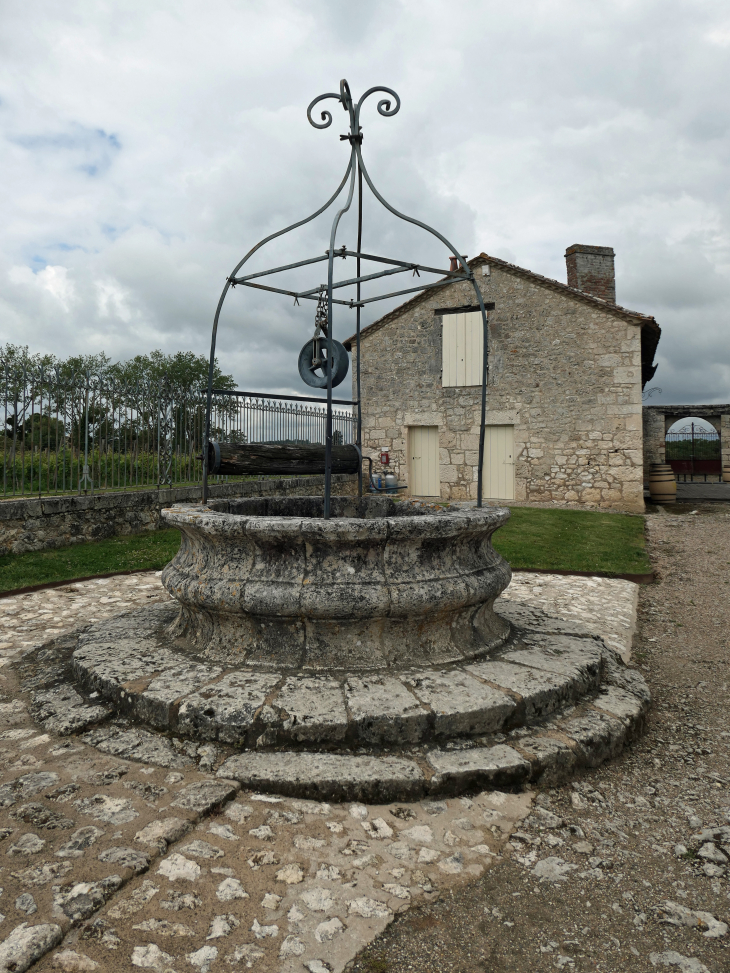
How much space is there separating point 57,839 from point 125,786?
11.7 inches

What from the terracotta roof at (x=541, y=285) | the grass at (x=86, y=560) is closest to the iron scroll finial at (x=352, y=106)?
the grass at (x=86, y=560)

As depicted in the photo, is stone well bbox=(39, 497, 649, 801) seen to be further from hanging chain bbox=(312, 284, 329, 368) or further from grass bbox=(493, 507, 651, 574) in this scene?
grass bbox=(493, 507, 651, 574)

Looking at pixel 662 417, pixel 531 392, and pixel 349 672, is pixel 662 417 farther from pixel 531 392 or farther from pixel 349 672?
pixel 349 672

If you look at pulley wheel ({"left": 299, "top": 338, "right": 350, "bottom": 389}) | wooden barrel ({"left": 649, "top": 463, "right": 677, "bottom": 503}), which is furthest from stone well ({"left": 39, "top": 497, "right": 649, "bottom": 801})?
wooden barrel ({"left": 649, "top": 463, "right": 677, "bottom": 503})

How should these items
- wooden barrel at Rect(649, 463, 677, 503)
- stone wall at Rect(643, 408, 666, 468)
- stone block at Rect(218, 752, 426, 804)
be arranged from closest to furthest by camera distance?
stone block at Rect(218, 752, 426, 804) → wooden barrel at Rect(649, 463, 677, 503) → stone wall at Rect(643, 408, 666, 468)

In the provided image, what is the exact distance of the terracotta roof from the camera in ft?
39.2

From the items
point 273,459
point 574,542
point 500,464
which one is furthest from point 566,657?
point 500,464

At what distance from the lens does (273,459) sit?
12.9 feet

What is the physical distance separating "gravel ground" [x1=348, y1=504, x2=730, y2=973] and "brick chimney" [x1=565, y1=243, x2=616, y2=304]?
13.5m

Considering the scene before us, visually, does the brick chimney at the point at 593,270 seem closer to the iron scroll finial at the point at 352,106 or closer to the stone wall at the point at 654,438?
the stone wall at the point at 654,438

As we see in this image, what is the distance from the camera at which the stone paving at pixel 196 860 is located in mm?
1396

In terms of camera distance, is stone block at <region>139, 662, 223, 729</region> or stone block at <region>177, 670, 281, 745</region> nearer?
stone block at <region>177, 670, 281, 745</region>

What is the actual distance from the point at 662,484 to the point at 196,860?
50.2ft

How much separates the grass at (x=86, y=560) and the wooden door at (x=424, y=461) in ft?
25.2
